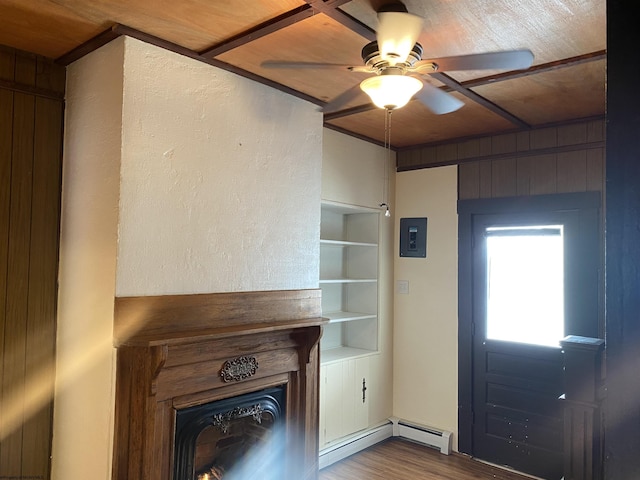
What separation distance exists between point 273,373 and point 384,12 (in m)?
2.03

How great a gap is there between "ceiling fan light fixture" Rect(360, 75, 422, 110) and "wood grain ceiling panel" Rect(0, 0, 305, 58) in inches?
17.5

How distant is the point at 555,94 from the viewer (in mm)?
3141

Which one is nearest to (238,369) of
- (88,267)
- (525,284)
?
(88,267)

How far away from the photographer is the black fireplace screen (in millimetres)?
2484

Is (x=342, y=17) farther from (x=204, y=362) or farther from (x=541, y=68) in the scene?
(x=204, y=362)

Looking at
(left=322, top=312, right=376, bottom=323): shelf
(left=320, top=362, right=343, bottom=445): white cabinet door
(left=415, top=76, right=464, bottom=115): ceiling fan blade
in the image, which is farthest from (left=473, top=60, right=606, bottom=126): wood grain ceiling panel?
(left=320, top=362, right=343, bottom=445): white cabinet door

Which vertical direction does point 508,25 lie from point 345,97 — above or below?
above

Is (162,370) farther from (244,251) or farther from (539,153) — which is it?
(539,153)

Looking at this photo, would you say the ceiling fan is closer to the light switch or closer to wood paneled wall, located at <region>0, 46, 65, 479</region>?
wood paneled wall, located at <region>0, 46, 65, 479</region>

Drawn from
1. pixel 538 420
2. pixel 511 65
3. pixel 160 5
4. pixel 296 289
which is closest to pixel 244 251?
pixel 296 289

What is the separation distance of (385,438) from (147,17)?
3.86 meters

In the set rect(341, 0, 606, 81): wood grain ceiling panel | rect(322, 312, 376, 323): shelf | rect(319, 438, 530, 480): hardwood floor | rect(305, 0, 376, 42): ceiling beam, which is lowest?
rect(319, 438, 530, 480): hardwood floor

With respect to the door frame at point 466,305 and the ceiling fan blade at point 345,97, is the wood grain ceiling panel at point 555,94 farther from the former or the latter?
the ceiling fan blade at point 345,97


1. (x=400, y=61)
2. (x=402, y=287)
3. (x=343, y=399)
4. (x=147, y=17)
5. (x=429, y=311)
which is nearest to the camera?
(x=400, y=61)
